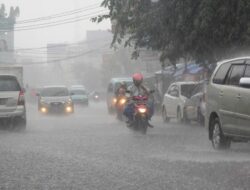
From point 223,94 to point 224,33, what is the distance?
30.5 feet

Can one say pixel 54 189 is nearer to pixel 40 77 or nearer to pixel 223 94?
pixel 223 94

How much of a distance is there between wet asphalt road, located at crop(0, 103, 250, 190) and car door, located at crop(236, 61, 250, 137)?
1.58 feet

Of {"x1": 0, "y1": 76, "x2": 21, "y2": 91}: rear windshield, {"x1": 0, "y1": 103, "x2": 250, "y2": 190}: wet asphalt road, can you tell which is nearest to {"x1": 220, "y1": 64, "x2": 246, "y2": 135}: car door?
{"x1": 0, "y1": 103, "x2": 250, "y2": 190}: wet asphalt road

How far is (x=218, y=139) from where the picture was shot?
46.8 ft

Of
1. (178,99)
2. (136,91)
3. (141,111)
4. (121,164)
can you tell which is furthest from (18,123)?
(121,164)

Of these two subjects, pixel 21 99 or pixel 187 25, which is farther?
pixel 187 25

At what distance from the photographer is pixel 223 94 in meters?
13.7

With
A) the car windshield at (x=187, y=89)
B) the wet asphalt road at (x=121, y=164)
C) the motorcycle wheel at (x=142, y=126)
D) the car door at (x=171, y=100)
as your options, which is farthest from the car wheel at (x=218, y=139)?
the car door at (x=171, y=100)

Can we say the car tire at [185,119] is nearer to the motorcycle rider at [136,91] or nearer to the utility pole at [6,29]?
the motorcycle rider at [136,91]

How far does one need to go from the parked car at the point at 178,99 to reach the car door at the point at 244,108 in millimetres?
11334

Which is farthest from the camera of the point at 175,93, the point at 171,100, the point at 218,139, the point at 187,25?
the point at 171,100

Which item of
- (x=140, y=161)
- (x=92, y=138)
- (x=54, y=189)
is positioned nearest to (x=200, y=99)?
(x=92, y=138)

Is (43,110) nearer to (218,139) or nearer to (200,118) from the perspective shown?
(200,118)

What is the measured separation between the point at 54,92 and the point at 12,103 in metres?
14.5
